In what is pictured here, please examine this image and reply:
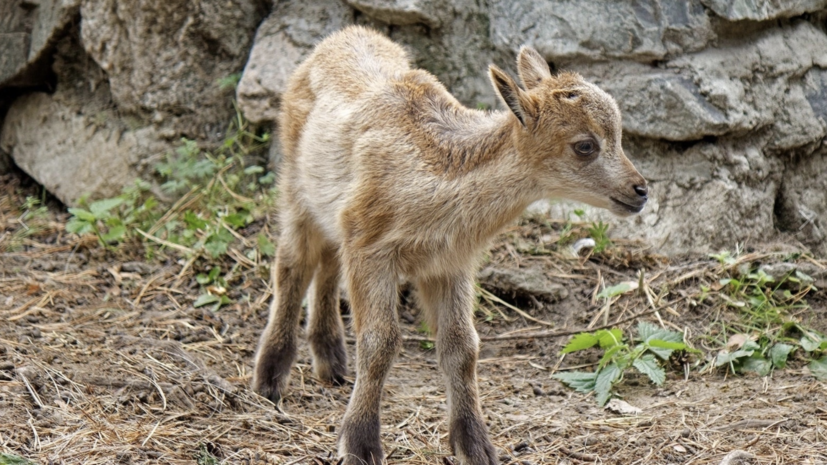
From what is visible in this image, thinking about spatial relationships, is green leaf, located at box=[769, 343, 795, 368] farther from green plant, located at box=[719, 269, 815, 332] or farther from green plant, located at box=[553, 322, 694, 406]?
green plant, located at box=[553, 322, 694, 406]

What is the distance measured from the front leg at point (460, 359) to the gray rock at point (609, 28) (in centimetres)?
297

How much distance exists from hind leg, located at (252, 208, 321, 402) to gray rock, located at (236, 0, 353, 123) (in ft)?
7.02

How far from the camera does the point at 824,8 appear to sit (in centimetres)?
799

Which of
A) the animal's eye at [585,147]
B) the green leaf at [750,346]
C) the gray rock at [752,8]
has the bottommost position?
the green leaf at [750,346]

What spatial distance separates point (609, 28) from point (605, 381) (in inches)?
121

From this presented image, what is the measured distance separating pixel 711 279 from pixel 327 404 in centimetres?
309

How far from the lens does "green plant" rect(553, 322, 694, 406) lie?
6.41 metres

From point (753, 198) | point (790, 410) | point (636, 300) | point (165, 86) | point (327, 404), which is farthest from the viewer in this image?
point (165, 86)

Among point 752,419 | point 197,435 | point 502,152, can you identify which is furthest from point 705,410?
point 197,435

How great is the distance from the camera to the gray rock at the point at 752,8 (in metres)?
7.69

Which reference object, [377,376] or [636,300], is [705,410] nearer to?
[636,300]

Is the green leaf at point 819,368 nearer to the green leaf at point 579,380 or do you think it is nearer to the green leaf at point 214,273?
the green leaf at point 579,380

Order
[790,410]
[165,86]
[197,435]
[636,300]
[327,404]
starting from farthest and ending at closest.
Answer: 1. [165,86]
2. [636,300]
3. [327,404]
4. [790,410]
5. [197,435]

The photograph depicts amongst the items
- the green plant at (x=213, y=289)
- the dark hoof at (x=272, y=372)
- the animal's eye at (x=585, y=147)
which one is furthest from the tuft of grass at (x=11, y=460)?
the animal's eye at (x=585, y=147)
